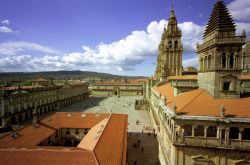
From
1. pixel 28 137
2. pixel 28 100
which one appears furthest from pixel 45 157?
pixel 28 100

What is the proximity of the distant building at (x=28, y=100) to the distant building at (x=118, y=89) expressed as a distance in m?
48.2

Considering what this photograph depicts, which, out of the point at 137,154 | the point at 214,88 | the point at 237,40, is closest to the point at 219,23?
the point at 237,40

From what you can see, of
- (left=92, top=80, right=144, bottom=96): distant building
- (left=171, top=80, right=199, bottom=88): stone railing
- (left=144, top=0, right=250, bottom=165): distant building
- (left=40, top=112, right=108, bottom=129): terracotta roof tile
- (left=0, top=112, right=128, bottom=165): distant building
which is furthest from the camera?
(left=92, top=80, right=144, bottom=96): distant building

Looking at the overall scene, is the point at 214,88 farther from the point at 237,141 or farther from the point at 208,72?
the point at 237,141

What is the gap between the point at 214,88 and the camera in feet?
81.8

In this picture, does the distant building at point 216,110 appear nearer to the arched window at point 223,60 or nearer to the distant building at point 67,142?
the arched window at point 223,60

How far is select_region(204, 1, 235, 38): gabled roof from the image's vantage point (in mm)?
24750

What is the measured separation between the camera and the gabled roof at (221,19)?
24.8m

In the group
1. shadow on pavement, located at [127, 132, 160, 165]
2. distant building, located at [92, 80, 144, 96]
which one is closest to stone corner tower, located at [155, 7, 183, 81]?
shadow on pavement, located at [127, 132, 160, 165]

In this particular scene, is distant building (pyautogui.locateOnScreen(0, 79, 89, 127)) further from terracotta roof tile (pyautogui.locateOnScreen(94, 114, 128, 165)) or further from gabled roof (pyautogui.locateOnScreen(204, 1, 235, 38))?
gabled roof (pyautogui.locateOnScreen(204, 1, 235, 38))

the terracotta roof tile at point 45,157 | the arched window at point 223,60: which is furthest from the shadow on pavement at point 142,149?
the arched window at point 223,60

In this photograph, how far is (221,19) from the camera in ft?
82.5

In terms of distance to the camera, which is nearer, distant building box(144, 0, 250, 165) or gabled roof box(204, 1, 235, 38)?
distant building box(144, 0, 250, 165)

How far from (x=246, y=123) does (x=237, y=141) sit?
2202 mm
